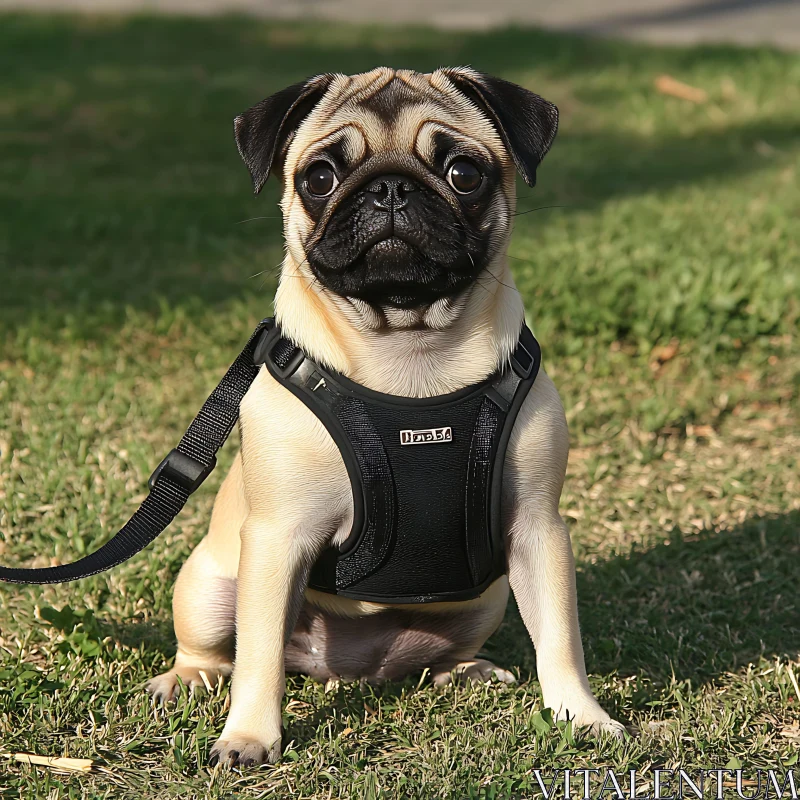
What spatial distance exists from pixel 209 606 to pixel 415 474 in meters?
0.79

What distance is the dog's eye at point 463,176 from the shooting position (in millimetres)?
2809

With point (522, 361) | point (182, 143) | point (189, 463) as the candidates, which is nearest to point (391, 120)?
point (522, 361)

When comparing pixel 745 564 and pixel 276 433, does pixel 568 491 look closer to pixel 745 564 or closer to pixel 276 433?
pixel 745 564

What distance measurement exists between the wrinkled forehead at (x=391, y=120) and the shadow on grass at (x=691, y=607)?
1600mm

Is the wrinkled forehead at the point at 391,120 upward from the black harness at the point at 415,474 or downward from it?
upward

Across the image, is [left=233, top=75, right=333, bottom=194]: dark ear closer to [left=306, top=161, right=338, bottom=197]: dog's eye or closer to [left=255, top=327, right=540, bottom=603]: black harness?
[left=306, top=161, right=338, bottom=197]: dog's eye

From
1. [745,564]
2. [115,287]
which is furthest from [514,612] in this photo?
[115,287]

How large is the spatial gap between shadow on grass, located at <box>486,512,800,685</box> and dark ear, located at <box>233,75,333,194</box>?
1.69 meters

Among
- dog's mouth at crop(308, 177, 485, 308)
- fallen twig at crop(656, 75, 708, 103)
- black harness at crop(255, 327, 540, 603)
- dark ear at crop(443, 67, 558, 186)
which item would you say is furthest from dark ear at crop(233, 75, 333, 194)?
fallen twig at crop(656, 75, 708, 103)

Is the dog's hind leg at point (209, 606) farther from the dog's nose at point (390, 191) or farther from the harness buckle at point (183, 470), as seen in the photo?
the dog's nose at point (390, 191)

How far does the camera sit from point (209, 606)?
320cm
